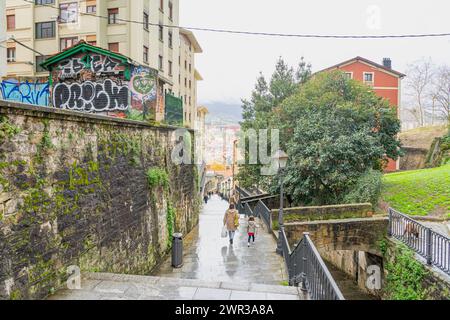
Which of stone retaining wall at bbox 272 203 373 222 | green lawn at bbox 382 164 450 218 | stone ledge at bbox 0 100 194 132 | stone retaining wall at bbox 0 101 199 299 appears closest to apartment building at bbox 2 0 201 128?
stone retaining wall at bbox 272 203 373 222

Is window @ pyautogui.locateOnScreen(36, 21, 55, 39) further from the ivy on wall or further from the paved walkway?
the ivy on wall

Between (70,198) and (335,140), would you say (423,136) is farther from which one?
(70,198)

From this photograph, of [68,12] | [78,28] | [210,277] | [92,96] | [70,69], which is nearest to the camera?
[210,277]

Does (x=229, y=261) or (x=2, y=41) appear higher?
(x=2, y=41)

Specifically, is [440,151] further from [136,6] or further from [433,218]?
[136,6]

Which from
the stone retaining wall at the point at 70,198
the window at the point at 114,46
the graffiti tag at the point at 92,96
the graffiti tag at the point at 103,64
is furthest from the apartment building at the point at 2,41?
the window at the point at 114,46

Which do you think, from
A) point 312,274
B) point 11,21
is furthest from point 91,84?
point 11,21

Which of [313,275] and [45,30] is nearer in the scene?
[313,275]

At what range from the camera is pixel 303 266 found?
6.45 m

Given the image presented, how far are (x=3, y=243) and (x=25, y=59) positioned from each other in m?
29.7

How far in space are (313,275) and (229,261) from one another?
220 inches

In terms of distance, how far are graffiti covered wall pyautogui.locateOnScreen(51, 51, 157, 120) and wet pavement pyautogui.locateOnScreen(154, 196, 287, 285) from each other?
15.4 feet

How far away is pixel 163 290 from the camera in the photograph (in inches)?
230
